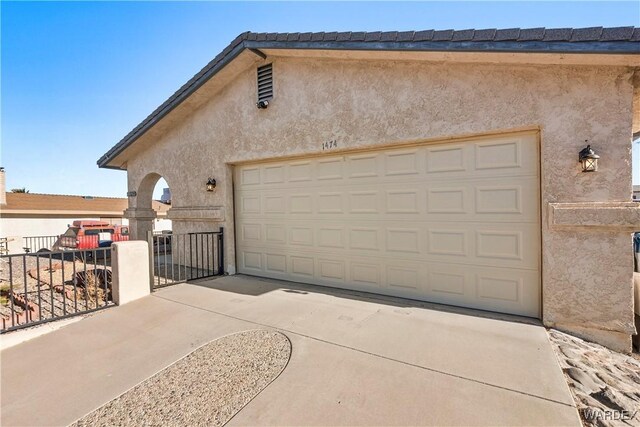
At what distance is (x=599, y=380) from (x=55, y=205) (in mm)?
26735

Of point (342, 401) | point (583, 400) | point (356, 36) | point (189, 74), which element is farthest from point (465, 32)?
point (189, 74)

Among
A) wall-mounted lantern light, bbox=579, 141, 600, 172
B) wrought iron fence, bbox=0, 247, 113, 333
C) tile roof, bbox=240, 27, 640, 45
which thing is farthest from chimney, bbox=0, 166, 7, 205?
wall-mounted lantern light, bbox=579, 141, 600, 172

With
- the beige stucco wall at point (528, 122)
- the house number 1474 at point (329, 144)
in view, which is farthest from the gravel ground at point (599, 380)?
the house number 1474 at point (329, 144)

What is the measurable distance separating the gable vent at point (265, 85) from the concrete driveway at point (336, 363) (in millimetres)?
4304

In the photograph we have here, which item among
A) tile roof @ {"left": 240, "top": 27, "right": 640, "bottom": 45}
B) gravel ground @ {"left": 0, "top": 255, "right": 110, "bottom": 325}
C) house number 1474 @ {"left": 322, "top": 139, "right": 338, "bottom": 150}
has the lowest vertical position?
gravel ground @ {"left": 0, "top": 255, "right": 110, "bottom": 325}

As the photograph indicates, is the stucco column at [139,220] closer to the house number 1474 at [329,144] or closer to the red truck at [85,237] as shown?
the red truck at [85,237]

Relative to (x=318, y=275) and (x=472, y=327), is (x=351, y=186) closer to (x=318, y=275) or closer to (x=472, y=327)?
(x=318, y=275)

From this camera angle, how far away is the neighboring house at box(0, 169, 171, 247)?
55.9 feet

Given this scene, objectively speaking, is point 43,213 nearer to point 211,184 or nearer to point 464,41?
point 211,184

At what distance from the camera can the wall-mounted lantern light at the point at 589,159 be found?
3480 millimetres

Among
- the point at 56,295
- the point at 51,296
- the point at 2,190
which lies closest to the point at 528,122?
the point at 51,296

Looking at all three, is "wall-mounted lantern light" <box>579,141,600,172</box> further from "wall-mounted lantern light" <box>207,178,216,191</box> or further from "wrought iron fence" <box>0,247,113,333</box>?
"wall-mounted lantern light" <box>207,178,216,191</box>

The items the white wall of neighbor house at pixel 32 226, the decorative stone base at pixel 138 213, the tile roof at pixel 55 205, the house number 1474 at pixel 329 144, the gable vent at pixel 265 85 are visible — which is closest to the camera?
the house number 1474 at pixel 329 144

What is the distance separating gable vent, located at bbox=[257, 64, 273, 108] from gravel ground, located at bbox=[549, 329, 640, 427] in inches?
252
